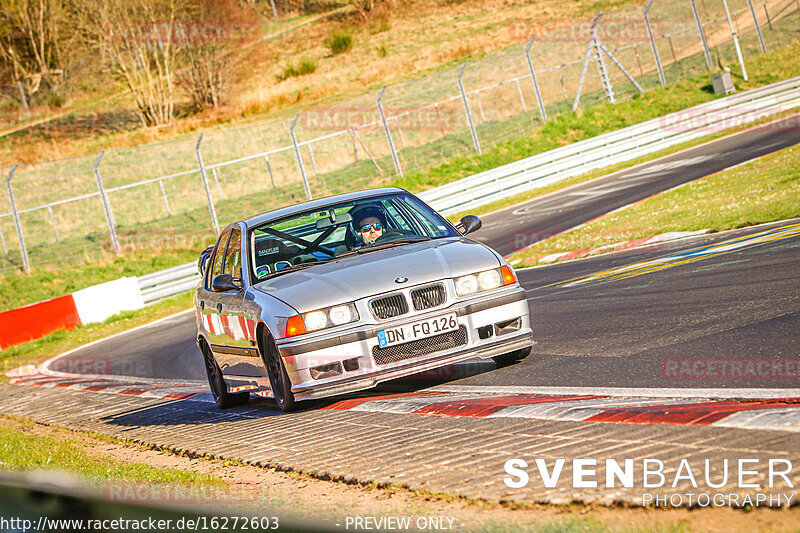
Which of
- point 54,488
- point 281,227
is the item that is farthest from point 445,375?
point 54,488

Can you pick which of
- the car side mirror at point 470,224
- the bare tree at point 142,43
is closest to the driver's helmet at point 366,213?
the car side mirror at point 470,224

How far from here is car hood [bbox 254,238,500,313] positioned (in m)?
6.70

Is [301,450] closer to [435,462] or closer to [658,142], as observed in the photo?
[435,462]

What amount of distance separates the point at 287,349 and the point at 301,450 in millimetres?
1189

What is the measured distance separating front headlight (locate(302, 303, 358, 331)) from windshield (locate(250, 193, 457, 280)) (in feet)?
3.36

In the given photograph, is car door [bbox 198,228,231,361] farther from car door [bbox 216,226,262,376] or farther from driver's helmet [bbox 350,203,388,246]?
driver's helmet [bbox 350,203,388,246]

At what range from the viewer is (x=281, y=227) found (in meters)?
8.08

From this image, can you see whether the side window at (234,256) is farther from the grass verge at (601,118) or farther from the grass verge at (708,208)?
the grass verge at (601,118)

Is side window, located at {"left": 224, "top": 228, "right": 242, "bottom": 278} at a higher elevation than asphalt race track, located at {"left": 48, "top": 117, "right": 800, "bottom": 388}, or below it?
higher

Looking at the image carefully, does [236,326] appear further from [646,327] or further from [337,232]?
[646,327]

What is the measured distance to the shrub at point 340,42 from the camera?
64.4m

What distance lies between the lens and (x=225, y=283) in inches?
303

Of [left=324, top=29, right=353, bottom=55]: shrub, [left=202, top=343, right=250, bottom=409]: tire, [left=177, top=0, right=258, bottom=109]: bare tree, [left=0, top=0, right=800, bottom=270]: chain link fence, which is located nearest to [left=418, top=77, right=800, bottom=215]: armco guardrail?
[left=0, top=0, right=800, bottom=270]: chain link fence

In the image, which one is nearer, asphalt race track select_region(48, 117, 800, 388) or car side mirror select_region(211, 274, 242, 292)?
asphalt race track select_region(48, 117, 800, 388)
